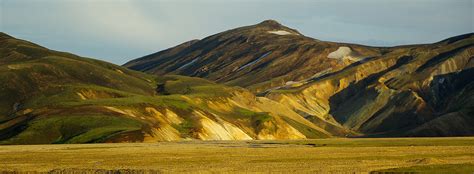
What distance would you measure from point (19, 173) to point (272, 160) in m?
26.5

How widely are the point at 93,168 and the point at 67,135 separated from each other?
10279 cm

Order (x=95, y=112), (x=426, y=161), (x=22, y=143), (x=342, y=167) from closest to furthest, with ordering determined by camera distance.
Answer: (x=342, y=167) → (x=426, y=161) → (x=22, y=143) → (x=95, y=112)

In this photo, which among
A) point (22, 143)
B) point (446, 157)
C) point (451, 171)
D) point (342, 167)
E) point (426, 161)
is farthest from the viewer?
point (22, 143)

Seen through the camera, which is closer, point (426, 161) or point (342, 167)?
point (342, 167)

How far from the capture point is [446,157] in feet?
271

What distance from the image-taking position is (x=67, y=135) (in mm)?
176625

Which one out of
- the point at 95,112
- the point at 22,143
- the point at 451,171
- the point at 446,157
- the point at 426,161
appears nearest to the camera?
the point at 451,171

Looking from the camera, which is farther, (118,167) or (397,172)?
(118,167)

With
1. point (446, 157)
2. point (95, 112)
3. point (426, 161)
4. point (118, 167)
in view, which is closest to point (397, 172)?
point (426, 161)

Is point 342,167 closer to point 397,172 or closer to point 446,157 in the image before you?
point 397,172

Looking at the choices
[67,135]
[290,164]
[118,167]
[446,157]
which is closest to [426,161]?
[446,157]

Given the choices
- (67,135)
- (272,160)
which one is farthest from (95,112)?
(272,160)

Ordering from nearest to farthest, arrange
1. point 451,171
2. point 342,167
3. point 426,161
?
1. point 451,171
2. point 342,167
3. point 426,161

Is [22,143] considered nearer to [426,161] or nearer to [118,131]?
[118,131]
